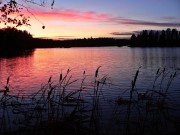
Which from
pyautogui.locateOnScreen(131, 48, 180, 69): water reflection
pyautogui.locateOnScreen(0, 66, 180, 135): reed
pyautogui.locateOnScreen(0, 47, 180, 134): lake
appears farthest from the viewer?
pyautogui.locateOnScreen(131, 48, 180, 69): water reflection

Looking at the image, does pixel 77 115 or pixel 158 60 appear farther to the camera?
pixel 158 60

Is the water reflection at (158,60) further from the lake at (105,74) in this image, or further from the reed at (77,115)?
the reed at (77,115)

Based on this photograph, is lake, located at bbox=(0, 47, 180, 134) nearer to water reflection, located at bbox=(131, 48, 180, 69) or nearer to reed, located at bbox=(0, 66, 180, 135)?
water reflection, located at bbox=(131, 48, 180, 69)

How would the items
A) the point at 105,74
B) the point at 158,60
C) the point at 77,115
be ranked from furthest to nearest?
the point at 158,60
the point at 105,74
the point at 77,115

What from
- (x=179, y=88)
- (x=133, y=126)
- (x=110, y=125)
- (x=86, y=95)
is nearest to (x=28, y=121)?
(x=110, y=125)

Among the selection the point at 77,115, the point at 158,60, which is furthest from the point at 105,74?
the point at 158,60

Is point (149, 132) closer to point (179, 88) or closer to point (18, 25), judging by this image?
point (18, 25)

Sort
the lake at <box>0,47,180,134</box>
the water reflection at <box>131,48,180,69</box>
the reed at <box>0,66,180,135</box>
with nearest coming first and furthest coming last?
the reed at <box>0,66,180,135</box>
the lake at <box>0,47,180,134</box>
the water reflection at <box>131,48,180,69</box>

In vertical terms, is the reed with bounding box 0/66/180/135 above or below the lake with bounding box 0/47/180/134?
above

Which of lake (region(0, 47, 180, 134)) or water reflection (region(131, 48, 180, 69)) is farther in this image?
water reflection (region(131, 48, 180, 69))

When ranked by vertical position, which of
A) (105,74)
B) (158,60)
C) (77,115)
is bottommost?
(158,60)

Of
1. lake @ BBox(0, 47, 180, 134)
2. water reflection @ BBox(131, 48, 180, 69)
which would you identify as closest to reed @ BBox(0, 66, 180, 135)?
lake @ BBox(0, 47, 180, 134)

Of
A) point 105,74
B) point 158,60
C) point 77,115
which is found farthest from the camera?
point 158,60

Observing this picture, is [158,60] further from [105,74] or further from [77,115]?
[77,115]
